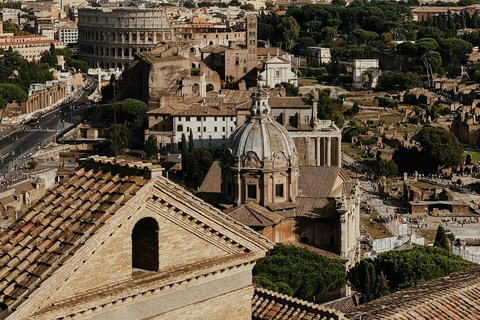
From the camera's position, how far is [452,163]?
2376 inches

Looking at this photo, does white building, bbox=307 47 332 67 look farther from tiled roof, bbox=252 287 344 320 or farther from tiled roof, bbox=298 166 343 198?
tiled roof, bbox=252 287 344 320

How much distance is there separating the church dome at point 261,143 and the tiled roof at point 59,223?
23488 mm

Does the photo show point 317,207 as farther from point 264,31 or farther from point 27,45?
point 264,31

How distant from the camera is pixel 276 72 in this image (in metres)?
89.2

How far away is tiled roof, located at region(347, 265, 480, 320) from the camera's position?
13758 millimetres

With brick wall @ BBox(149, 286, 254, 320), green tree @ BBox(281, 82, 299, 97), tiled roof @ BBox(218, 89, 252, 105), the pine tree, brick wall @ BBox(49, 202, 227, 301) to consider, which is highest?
brick wall @ BBox(49, 202, 227, 301)

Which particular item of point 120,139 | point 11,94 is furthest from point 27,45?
point 120,139

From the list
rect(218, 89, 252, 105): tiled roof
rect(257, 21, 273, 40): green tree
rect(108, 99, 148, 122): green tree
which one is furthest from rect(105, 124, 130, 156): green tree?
rect(257, 21, 273, 40): green tree

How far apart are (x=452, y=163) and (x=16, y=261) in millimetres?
52687

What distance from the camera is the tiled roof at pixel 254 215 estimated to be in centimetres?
3238

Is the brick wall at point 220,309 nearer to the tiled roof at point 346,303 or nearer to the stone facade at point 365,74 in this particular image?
the tiled roof at point 346,303

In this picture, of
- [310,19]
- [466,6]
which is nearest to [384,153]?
[310,19]

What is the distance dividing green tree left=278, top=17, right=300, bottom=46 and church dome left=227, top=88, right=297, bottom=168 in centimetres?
10050

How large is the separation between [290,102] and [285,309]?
134 feet
